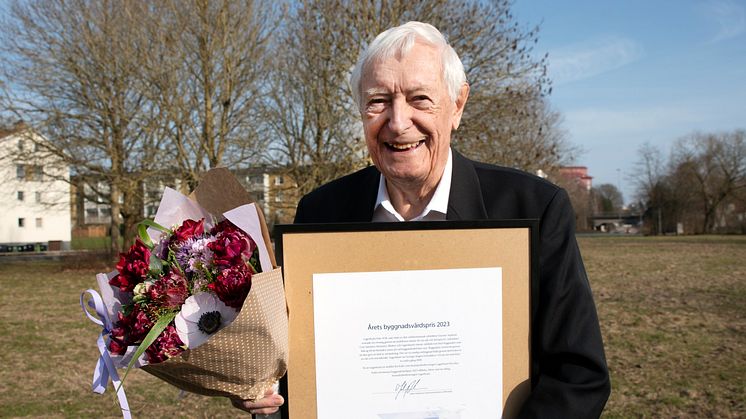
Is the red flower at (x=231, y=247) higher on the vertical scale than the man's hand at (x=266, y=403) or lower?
higher

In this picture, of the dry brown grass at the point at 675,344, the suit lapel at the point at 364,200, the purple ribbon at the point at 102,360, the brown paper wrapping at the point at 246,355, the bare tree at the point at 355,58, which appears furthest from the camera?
the bare tree at the point at 355,58

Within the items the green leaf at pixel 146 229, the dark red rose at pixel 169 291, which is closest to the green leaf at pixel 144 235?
the green leaf at pixel 146 229

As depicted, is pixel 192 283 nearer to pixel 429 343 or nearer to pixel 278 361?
pixel 278 361

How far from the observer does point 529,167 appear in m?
19.7

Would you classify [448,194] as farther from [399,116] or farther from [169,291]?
[169,291]

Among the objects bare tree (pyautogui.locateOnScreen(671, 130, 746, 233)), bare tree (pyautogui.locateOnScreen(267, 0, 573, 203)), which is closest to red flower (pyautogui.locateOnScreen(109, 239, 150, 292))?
bare tree (pyautogui.locateOnScreen(267, 0, 573, 203))

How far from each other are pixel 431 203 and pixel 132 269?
1.02 metres

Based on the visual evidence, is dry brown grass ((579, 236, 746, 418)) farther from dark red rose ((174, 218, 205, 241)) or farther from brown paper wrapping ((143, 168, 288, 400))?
dark red rose ((174, 218, 205, 241))

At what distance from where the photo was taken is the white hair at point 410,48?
2.07 meters

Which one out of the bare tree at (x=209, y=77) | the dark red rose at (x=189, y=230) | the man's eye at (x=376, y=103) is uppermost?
the bare tree at (x=209, y=77)

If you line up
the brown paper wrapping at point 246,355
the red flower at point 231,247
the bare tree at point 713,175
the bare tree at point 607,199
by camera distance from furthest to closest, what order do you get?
the bare tree at point 607,199
the bare tree at point 713,175
the red flower at point 231,247
the brown paper wrapping at point 246,355

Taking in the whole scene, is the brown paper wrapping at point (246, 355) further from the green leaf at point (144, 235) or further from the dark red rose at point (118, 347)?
the green leaf at point (144, 235)

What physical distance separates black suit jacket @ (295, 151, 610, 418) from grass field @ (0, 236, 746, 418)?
1.30 m

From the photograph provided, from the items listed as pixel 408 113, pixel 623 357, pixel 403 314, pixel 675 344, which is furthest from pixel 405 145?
pixel 675 344
